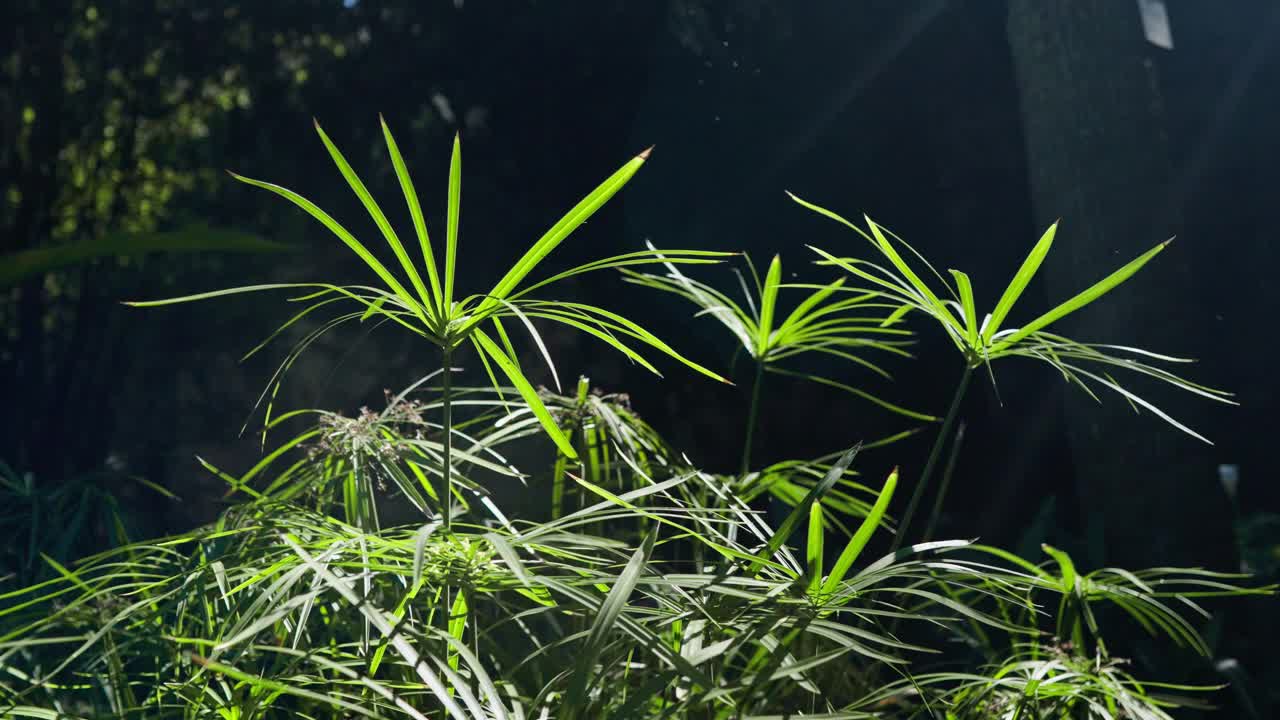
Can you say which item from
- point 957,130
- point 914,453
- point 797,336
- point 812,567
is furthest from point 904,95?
point 812,567

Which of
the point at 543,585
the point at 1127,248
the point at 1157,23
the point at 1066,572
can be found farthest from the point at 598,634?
the point at 1157,23

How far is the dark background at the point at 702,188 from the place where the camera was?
197cm

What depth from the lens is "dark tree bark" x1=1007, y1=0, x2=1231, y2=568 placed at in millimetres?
1937

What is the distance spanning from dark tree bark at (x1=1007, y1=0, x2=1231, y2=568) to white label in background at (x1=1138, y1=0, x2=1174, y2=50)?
52 centimetres

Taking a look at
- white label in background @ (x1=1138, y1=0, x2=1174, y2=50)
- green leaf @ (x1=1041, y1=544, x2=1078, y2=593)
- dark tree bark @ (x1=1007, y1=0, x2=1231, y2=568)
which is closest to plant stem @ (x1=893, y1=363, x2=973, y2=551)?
green leaf @ (x1=1041, y1=544, x2=1078, y2=593)

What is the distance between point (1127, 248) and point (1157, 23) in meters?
0.86

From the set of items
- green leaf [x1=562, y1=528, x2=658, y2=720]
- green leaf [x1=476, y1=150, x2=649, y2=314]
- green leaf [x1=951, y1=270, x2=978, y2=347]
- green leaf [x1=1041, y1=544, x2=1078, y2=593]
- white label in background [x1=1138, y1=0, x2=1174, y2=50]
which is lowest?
green leaf [x1=1041, y1=544, x2=1078, y2=593]

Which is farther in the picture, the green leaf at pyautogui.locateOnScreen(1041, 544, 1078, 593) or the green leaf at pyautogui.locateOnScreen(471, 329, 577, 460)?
the green leaf at pyautogui.locateOnScreen(1041, 544, 1078, 593)

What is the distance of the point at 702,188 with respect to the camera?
262cm

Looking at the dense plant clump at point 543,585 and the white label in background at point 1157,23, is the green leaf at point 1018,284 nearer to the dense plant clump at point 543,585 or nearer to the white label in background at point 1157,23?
the dense plant clump at point 543,585

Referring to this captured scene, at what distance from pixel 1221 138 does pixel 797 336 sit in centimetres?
190

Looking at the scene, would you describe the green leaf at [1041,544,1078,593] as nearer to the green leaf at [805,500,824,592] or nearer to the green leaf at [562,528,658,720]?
the green leaf at [805,500,824,592]

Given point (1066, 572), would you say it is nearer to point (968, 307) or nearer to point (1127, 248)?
point (968, 307)

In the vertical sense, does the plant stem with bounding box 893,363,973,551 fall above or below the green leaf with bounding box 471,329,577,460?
below
